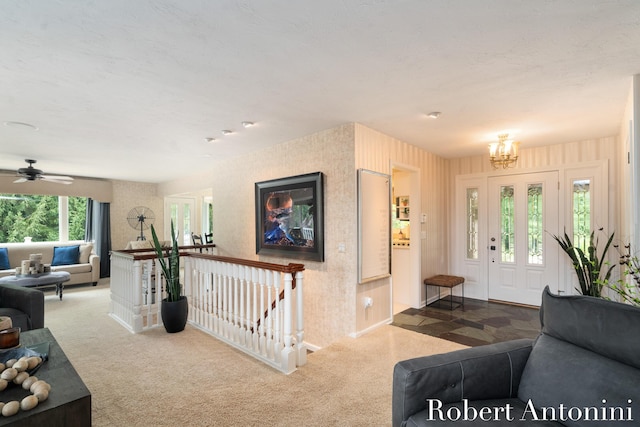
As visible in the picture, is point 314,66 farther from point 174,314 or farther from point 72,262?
point 72,262

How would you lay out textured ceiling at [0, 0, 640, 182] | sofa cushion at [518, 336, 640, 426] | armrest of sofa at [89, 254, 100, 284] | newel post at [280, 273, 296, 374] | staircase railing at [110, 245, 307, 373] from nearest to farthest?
sofa cushion at [518, 336, 640, 426] < textured ceiling at [0, 0, 640, 182] < newel post at [280, 273, 296, 374] < staircase railing at [110, 245, 307, 373] < armrest of sofa at [89, 254, 100, 284]

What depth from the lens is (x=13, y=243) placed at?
21.8 ft

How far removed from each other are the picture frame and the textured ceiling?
2.44 ft

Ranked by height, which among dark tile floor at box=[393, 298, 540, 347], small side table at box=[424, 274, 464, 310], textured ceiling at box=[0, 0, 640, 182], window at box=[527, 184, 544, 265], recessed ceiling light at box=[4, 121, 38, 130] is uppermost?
textured ceiling at box=[0, 0, 640, 182]

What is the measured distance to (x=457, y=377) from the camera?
1.45 meters

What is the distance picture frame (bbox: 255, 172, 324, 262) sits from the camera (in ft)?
12.8

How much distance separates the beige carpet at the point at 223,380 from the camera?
2.03m

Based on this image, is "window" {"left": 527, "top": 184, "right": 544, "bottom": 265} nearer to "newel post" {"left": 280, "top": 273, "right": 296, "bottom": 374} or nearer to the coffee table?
"newel post" {"left": 280, "top": 273, "right": 296, "bottom": 374}

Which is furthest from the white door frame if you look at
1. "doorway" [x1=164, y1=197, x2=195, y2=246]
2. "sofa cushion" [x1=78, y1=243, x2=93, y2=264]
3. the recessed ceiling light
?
"sofa cushion" [x1=78, y1=243, x2=93, y2=264]

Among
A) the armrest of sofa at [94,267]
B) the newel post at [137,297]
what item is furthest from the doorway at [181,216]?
the newel post at [137,297]

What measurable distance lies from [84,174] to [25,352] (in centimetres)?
655

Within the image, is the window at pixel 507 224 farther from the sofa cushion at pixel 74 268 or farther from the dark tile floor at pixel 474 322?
the sofa cushion at pixel 74 268

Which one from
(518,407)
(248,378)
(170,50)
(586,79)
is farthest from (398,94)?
(248,378)

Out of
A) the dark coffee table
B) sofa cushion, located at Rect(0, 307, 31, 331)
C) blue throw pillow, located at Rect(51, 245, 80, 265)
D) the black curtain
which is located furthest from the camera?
the black curtain
